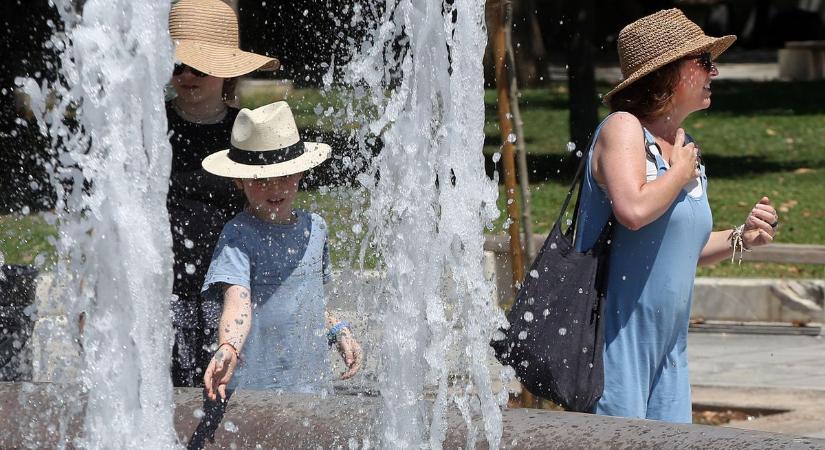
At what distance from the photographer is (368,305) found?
14.2ft

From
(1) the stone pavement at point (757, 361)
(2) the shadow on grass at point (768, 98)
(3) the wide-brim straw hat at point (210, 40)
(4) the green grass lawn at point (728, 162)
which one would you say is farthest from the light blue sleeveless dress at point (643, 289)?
(2) the shadow on grass at point (768, 98)

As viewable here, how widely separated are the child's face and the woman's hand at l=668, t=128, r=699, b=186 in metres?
0.94

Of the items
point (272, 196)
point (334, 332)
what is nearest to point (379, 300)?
point (334, 332)

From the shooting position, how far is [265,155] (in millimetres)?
3619

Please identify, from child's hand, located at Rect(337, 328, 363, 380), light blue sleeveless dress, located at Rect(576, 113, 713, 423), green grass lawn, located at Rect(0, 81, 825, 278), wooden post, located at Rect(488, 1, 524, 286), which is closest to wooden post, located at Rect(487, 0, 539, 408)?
wooden post, located at Rect(488, 1, 524, 286)

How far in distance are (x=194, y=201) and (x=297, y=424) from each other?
886 mm

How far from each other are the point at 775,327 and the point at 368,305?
14.6 feet

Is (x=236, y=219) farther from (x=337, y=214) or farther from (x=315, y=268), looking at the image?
(x=337, y=214)

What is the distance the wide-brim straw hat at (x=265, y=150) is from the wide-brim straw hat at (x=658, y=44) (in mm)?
769

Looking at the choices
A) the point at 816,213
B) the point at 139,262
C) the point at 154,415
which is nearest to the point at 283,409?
the point at 154,415

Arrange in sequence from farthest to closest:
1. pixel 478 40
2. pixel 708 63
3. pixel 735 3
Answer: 1. pixel 735 3
2. pixel 478 40
3. pixel 708 63

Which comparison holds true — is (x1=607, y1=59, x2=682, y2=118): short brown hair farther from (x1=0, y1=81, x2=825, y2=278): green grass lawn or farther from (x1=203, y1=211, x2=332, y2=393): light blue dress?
(x1=0, y1=81, x2=825, y2=278): green grass lawn

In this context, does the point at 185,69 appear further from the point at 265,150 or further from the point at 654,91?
the point at 654,91

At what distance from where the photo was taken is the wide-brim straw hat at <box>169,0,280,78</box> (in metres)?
3.94
